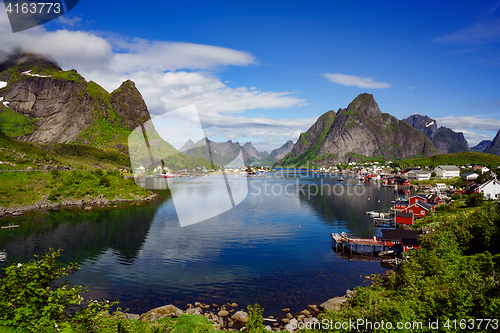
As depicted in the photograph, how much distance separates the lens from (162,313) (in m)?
22.0

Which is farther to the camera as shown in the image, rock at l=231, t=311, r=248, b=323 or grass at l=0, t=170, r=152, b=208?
grass at l=0, t=170, r=152, b=208

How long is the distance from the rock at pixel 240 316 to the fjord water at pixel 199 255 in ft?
8.82

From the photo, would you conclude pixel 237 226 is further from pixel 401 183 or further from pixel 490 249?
pixel 401 183

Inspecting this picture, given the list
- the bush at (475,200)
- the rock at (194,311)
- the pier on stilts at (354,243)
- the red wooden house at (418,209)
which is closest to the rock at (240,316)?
the rock at (194,311)

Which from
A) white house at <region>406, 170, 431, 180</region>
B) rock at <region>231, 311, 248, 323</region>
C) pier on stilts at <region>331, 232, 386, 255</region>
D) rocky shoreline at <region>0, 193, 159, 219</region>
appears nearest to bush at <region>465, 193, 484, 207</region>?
pier on stilts at <region>331, 232, 386, 255</region>

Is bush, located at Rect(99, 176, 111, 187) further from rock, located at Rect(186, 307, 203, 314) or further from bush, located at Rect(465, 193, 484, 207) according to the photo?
bush, located at Rect(465, 193, 484, 207)

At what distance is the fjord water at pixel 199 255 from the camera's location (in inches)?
1076

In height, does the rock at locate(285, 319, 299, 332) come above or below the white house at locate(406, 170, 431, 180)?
below

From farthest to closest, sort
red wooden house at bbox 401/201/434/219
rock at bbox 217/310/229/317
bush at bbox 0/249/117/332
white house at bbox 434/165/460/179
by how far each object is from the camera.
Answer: white house at bbox 434/165/460/179
red wooden house at bbox 401/201/434/219
rock at bbox 217/310/229/317
bush at bbox 0/249/117/332

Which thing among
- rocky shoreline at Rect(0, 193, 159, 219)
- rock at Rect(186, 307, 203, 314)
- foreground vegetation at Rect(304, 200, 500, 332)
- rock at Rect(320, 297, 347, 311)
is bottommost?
rock at Rect(320, 297, 347, 311)

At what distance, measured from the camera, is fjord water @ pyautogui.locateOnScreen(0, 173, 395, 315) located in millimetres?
27328

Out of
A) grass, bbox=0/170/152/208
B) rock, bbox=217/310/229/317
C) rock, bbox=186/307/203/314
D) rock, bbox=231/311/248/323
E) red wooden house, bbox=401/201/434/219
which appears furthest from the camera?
grass, bbox=0/170/152/208

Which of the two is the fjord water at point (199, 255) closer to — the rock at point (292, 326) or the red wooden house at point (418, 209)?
the rock at point (292, 326)

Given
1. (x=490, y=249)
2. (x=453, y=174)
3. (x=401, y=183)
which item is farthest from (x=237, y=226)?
(x=453, y=174)
